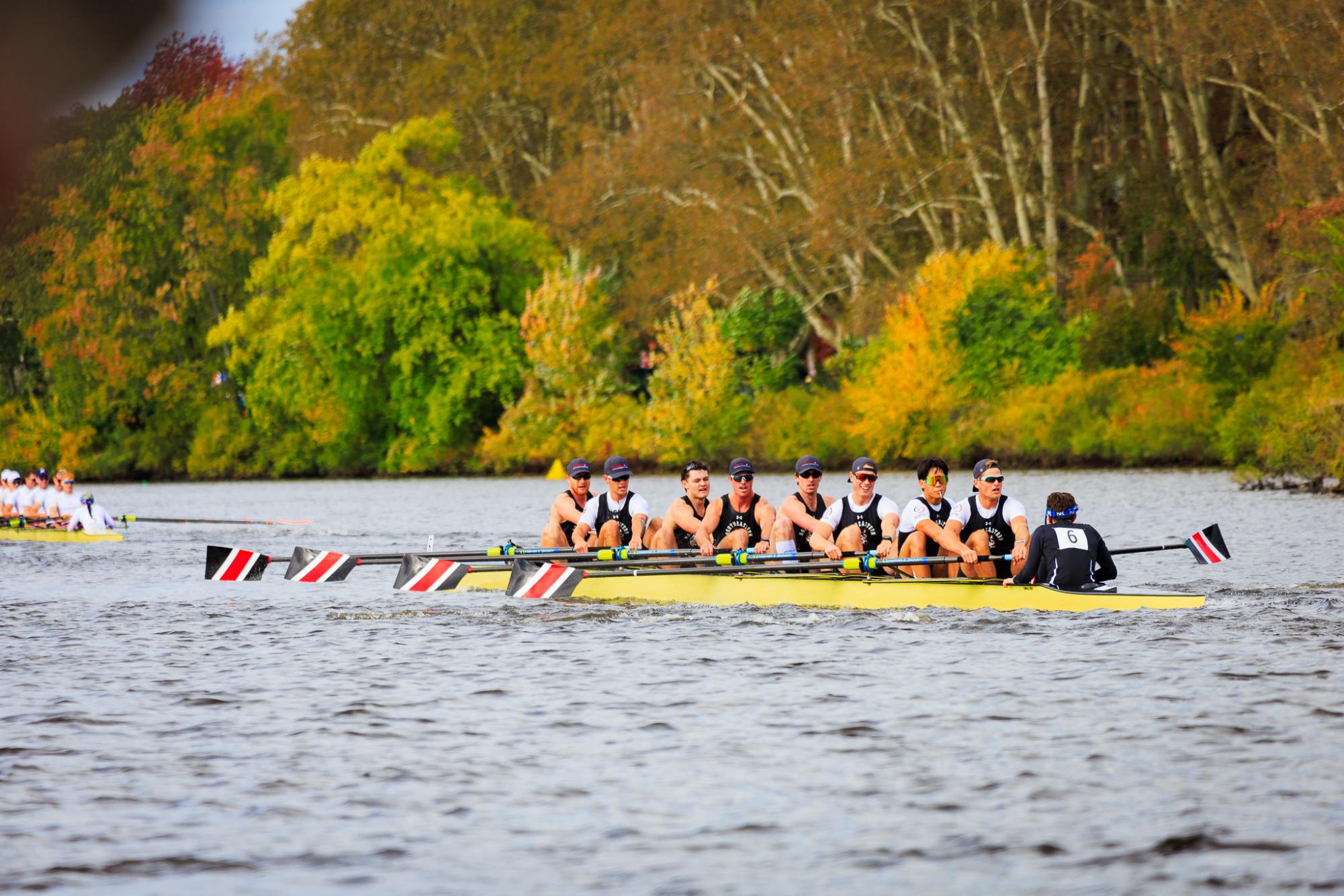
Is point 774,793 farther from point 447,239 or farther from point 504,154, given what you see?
point 504,154

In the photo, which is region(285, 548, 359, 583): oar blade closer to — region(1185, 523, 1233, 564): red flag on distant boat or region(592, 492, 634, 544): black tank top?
region(592, 492, 634, 544): black tank top

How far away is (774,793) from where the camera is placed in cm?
873

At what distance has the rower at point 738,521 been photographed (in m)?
18.0

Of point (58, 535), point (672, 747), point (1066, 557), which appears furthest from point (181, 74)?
point (58, 535)

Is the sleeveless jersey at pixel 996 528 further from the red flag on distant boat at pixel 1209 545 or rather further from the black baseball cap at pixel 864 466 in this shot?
the red flag on distant boat at pixel 1209 545

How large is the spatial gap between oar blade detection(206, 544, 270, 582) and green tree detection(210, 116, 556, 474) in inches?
1702

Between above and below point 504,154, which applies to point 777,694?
below

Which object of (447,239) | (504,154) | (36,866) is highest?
(504,154)

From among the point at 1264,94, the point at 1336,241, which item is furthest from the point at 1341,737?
the point at 1264,94

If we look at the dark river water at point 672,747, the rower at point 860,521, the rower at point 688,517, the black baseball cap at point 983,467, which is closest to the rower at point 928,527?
the black baseball cap at point 983,467

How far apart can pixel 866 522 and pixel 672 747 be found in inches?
302

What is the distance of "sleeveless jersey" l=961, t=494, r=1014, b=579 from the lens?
16031mm

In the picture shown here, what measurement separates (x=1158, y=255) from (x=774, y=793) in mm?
45348

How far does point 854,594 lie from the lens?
53.3ft
